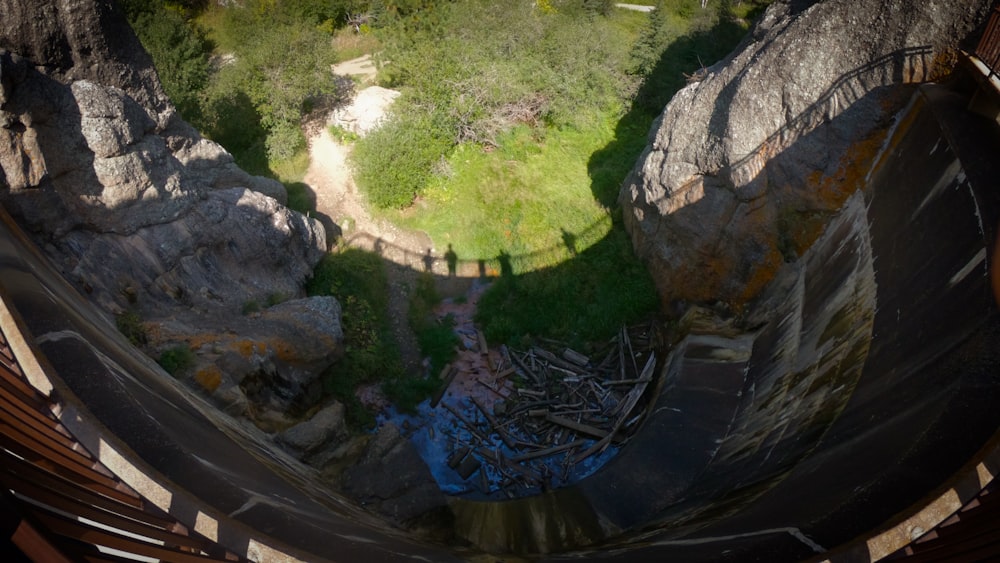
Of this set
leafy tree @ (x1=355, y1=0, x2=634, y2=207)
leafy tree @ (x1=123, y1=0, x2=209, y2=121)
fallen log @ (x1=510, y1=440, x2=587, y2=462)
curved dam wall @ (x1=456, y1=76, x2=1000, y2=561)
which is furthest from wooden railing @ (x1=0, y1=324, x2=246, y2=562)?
leafy tree @ (x1=123, y1=0, x2=209, y2=121)

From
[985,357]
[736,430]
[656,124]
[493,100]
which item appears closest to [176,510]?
[985,357]

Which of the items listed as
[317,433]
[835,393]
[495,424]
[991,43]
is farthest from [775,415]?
[317,433]

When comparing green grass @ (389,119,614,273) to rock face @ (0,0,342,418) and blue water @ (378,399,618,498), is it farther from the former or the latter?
rock face @ (0,0,342,418)

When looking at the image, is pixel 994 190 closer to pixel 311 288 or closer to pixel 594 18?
pixel 311 288

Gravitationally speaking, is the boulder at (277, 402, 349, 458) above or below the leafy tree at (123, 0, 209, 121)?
below

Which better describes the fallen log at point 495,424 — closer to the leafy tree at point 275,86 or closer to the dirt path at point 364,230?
the dirt path at point 364,230

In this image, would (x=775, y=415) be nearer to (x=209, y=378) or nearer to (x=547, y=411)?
(x=547, y=411)
